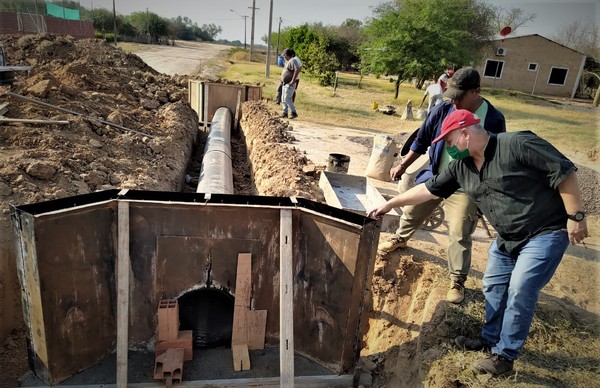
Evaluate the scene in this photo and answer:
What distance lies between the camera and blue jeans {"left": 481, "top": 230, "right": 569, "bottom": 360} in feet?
8.20

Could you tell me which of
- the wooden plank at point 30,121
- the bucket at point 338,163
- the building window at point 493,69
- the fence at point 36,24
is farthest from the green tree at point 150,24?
the bucket at point 338,163

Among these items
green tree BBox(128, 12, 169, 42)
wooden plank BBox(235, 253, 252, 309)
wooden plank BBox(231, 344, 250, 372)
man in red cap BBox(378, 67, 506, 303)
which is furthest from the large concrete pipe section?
green tree BBox(128, 12, 169, 42)

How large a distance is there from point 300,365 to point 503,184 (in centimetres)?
206

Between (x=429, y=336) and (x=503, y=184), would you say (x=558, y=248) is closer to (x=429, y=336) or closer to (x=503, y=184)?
(x=503, y=184)

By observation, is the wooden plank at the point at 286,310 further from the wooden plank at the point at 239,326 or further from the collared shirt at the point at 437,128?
the collared shirt at the point at 437,128

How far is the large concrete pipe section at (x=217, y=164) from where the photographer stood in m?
5.43

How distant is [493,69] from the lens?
30.9 meters

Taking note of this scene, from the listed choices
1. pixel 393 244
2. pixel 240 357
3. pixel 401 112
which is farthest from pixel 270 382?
pixel 401 112

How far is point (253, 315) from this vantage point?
323 cm

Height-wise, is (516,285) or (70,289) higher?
(516,285)

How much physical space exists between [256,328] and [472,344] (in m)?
1.71

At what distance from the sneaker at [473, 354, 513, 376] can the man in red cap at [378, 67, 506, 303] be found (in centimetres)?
82

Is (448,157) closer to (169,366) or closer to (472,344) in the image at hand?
(472,344)

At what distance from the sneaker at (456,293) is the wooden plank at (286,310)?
161cm
